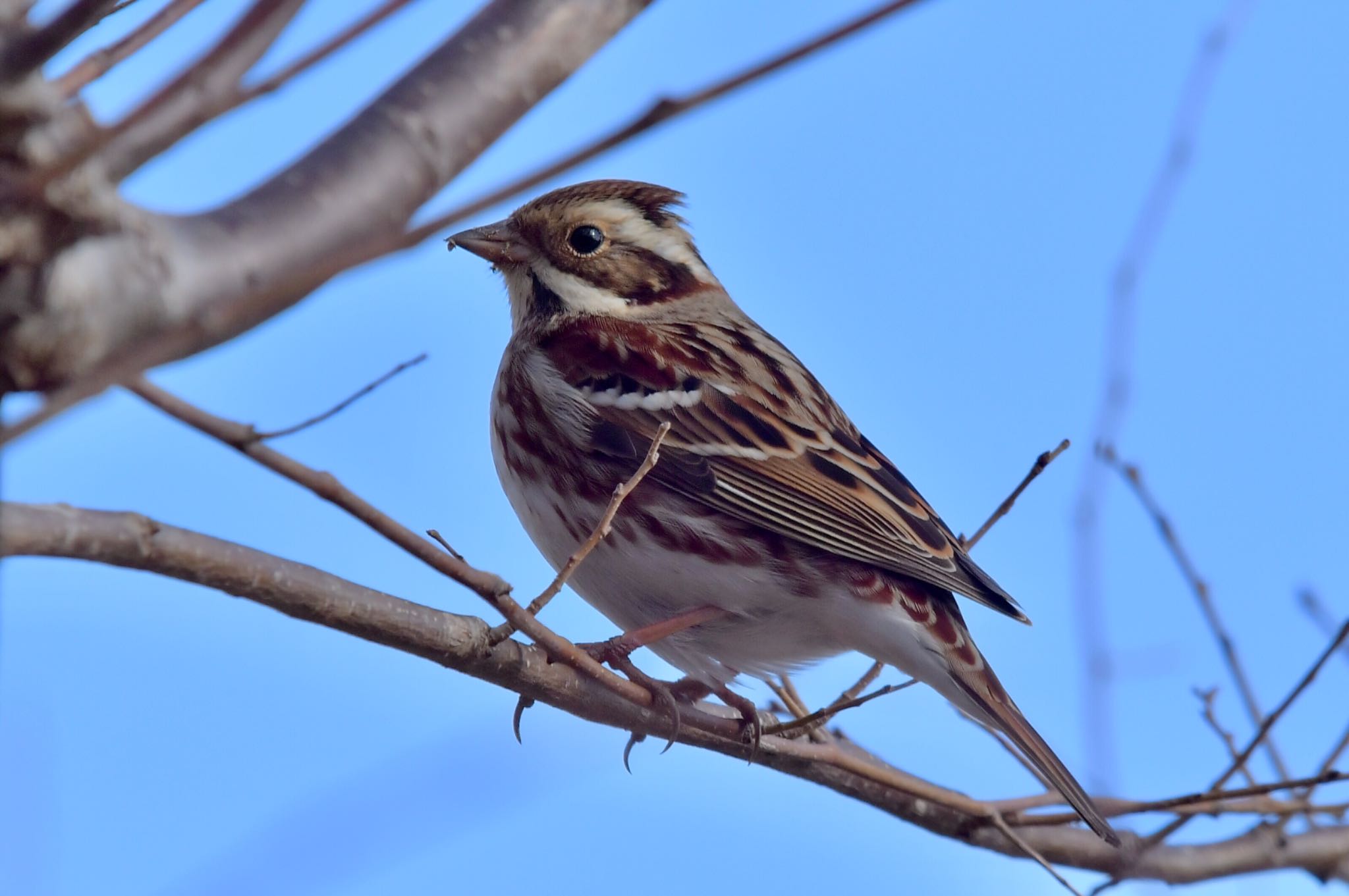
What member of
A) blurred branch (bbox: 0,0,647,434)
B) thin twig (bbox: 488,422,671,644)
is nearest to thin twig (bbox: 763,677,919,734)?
thin twig (bbox: 488,422,671,644)

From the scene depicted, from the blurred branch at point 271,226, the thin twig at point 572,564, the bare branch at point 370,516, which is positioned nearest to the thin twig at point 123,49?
the blurred branch at point 271,226

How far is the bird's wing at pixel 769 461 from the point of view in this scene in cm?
580

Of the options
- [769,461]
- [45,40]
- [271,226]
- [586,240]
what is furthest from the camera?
[586,240]

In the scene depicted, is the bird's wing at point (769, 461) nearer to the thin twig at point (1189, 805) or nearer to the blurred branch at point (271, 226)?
the thin twig at point (1189, 805)

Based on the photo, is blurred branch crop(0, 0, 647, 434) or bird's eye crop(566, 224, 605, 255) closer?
blurred branch crop(0, 0, 647, 434)

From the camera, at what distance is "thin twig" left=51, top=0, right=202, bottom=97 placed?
8.09ft

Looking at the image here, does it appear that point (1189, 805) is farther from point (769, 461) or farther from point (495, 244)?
point (495, 244)

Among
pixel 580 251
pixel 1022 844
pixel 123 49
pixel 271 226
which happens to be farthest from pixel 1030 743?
pixel 123 49

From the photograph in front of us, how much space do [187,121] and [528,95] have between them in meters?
1.13

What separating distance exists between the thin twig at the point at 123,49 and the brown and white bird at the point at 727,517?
3.26 meters

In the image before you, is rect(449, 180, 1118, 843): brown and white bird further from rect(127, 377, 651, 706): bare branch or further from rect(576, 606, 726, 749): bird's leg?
rect(127, 377, 651, 706): bare branch

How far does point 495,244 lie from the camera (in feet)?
22.3

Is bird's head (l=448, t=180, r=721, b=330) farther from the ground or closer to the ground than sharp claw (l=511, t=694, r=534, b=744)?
farther from the ground

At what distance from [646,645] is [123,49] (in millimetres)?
3368
